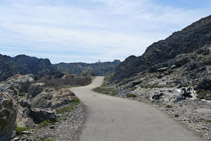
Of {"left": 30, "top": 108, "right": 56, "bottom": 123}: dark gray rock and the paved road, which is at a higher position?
{"left": 30, "top": 108, "right": 56, "bottom": 123}: dark gray rock

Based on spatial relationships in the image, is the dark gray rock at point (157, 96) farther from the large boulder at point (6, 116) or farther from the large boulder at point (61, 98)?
the large boulder at point (6, 116)

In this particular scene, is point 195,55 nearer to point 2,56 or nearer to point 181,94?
point 181,94

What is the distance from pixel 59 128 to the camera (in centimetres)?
1177

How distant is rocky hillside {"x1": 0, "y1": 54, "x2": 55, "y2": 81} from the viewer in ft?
369

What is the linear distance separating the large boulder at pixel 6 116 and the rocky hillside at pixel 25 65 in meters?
106

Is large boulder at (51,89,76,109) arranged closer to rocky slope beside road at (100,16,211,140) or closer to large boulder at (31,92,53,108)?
large boulder at (31,92,53,108)

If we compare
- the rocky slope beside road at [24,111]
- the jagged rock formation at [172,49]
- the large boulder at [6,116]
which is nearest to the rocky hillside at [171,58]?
the jagged rock formation at [172,49]

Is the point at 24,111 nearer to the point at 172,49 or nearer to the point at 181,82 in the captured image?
the point at 181,82

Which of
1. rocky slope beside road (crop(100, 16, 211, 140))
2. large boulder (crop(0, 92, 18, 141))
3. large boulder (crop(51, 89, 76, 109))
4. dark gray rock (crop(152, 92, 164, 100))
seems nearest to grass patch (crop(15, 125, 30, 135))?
large boulder (crop(0, 92, 18, 141))

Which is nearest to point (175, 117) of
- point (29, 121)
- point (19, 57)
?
point (29, 121)

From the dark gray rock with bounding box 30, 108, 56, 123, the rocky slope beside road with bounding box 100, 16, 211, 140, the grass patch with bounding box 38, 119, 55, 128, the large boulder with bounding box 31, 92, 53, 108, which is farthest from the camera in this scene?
the large boulder with bounding box 31, 92, 53, 108

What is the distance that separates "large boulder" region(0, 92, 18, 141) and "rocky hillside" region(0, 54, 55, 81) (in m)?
106

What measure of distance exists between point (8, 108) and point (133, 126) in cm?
711

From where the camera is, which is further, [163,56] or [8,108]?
[163,56]
